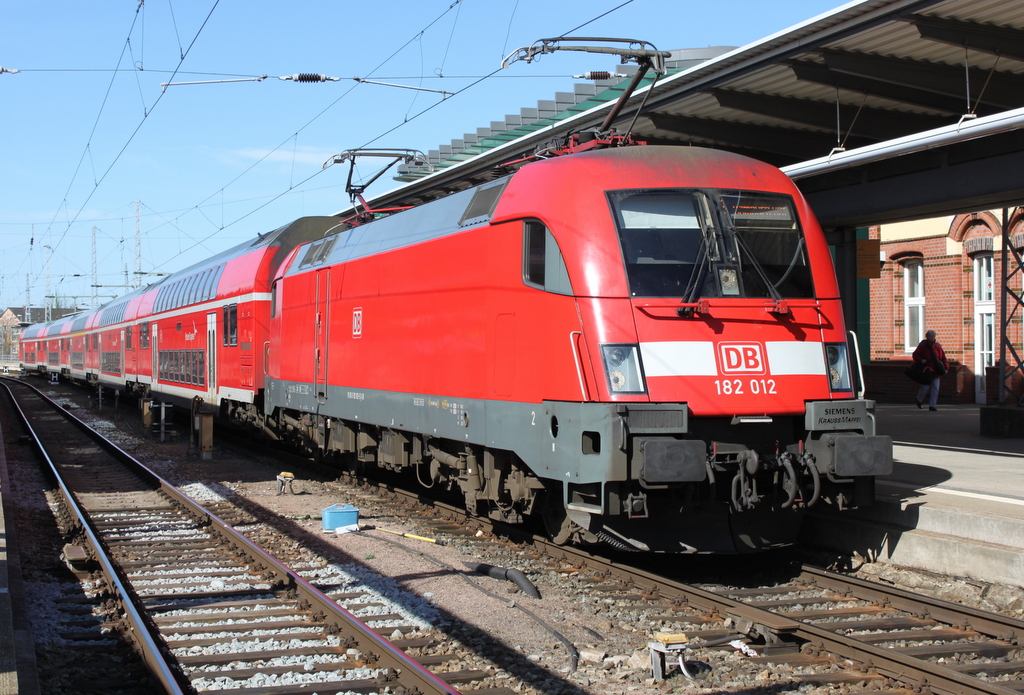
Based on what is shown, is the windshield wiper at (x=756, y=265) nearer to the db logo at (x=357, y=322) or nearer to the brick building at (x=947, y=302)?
the db logo at (x=357, y=322)

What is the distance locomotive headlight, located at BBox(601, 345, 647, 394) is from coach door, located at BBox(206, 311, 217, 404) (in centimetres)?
1442

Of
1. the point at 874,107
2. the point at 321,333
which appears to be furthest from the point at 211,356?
the point at 874,107

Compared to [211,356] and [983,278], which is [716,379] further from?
[983,278]

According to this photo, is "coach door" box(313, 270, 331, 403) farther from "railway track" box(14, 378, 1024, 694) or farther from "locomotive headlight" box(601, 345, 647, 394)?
"locomotive headlight" box(601, 345, 647, 394)

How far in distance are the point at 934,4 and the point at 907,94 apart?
10.6 ft

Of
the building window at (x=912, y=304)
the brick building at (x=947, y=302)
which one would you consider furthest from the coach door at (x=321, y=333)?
the building window at (x=912, y=304)

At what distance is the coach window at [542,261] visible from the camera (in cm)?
745

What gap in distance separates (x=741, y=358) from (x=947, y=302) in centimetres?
1632

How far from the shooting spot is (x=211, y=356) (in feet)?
65.8

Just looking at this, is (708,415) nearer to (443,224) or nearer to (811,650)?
(811,650)

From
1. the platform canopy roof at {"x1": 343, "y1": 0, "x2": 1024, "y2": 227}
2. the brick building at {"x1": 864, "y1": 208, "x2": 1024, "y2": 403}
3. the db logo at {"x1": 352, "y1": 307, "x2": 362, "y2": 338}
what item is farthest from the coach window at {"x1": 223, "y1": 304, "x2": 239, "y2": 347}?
the brick building at {"x1": 864, "y1": 208, "x2": 1024, "y2": 403}

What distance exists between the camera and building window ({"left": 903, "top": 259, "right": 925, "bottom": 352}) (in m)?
22.5

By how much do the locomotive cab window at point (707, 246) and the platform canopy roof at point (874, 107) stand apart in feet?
7.80

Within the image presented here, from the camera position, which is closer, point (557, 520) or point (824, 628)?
point (824, 628)
